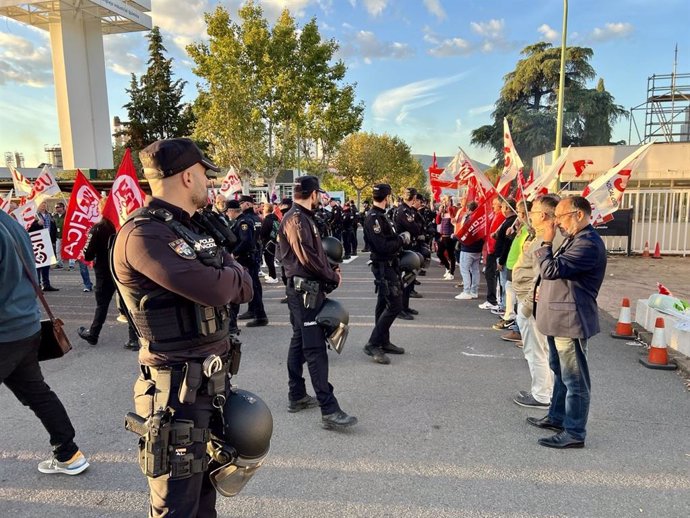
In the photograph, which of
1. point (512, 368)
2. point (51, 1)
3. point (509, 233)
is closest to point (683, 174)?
point (509, 233)

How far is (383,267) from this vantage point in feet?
18.5

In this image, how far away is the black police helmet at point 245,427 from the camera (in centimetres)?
207

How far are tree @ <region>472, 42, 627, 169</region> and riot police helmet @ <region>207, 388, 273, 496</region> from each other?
35.3 m

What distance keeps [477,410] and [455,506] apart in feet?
4.77

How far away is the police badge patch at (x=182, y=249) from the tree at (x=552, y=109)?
35371mm

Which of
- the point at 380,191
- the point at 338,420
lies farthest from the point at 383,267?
the point at 338,420

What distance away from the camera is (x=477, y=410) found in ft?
13.8

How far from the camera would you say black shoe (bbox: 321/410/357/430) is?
378 cm

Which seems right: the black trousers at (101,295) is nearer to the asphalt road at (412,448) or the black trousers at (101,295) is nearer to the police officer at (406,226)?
the asphalt road at (412,448)

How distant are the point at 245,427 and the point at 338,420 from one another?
184 centimetres

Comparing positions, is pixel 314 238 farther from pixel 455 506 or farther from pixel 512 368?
pixel 512 368

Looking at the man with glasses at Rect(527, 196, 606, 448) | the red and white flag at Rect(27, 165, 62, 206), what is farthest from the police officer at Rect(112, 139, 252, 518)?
the red and white flag at Rect(27, 165, 62, 206)

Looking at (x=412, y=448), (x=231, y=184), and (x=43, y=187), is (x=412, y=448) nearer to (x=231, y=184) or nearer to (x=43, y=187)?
(x=43, y=187)

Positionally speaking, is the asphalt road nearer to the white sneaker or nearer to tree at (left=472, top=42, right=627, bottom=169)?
the white sneaker
